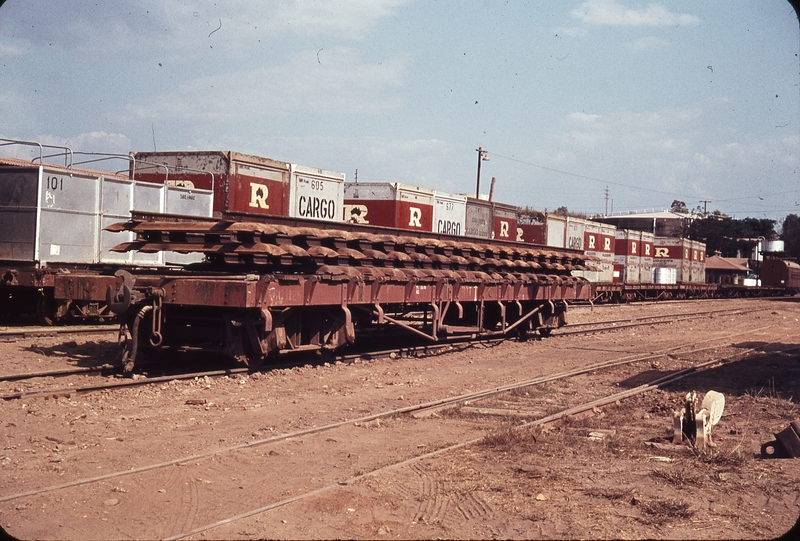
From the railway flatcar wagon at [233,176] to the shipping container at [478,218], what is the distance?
30.0 feet

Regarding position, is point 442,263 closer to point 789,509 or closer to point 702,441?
point 702,441

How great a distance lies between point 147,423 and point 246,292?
2.22 m

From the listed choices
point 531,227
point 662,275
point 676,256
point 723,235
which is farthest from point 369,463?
point 723,235

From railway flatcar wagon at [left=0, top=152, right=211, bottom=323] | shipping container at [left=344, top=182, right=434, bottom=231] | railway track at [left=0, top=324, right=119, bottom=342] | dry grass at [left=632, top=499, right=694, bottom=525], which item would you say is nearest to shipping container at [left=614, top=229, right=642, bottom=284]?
Answer: shipping container at [left=344, top=182, right=434, bottom=231]

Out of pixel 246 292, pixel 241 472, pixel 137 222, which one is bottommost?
pixel 241 472

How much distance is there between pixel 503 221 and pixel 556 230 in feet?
13.3

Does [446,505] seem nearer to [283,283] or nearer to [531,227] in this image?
[283,283]

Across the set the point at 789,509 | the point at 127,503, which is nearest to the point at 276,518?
the point at 127,503

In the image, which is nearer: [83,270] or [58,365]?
[58,365]

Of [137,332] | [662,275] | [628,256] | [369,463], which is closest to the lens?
[369,463]

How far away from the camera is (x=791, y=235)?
108500 mm

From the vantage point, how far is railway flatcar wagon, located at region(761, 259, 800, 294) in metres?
59.2

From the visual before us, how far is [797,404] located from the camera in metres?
9.01

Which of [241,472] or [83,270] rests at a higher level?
[83,270]
